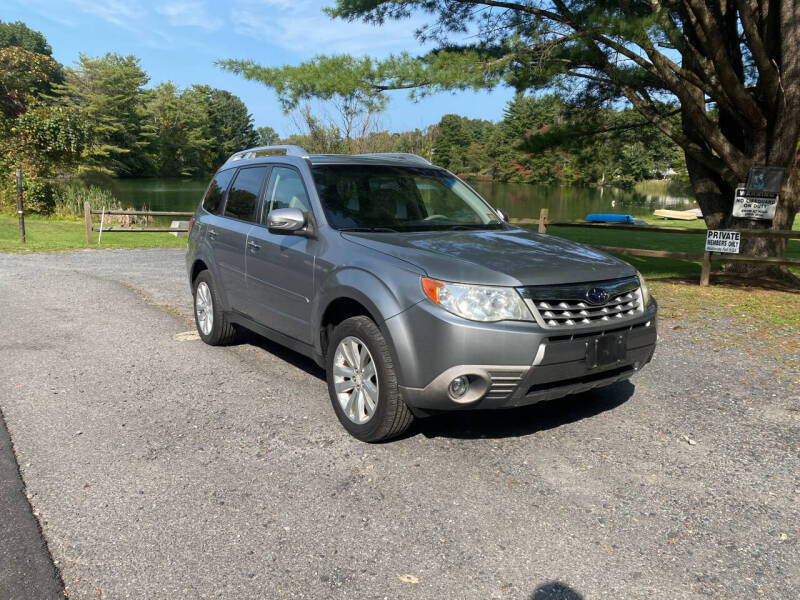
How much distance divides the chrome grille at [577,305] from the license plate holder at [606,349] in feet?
0.32

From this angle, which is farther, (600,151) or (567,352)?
(600,151)

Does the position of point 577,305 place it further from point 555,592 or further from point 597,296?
point 555,592

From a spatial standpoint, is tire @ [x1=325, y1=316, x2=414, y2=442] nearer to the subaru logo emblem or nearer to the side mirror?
the side mirror

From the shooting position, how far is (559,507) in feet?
11.1

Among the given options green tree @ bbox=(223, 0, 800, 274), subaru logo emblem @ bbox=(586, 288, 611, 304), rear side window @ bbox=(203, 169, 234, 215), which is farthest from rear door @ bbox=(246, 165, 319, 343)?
green tree @ bbox=(223, 0, 800, 274)

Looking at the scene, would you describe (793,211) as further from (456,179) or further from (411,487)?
(411,487)

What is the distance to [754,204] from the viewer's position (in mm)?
10969

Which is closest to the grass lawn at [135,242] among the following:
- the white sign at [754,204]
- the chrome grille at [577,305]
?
the white sign at [754,204]

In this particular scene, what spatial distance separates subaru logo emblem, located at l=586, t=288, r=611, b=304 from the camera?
3.92 meters

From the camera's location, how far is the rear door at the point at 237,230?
5614 millimetres

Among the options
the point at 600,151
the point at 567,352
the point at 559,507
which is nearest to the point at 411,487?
the point at 559,507

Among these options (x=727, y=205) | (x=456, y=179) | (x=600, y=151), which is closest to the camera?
(x=456, y=179)

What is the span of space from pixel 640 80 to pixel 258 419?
31.7 feet

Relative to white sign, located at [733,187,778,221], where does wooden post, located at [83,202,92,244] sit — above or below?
below
